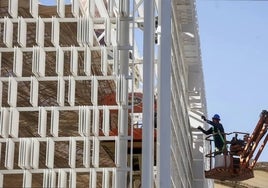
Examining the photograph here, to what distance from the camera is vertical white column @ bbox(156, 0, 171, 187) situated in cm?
1295

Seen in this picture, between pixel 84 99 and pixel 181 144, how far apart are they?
3.48 m

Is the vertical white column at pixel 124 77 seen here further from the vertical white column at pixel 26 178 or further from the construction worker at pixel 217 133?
the construction worker at pixel 217 133

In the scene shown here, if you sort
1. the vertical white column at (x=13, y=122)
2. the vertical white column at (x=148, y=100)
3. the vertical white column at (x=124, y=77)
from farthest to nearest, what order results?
the vertical white column at (x=13, y=122), the vertical white column at (x=124, y=77), the vertical white column at (x=148, y=100)

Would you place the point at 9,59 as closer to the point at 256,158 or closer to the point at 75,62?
the point at 75,62

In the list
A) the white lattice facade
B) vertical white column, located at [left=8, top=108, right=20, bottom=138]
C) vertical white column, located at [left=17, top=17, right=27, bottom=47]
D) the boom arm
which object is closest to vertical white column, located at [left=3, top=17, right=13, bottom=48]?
the white lattice facade

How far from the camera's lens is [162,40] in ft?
45.4

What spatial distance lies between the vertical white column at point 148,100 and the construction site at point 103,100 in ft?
0.06

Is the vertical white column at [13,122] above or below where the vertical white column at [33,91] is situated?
below

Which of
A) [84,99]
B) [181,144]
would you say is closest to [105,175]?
[84,99]

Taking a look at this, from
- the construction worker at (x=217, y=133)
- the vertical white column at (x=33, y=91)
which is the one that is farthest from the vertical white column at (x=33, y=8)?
the construction worker at (x=217, y=133)

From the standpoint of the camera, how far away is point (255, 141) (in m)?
22.6

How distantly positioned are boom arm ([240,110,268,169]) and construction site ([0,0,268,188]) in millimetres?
35

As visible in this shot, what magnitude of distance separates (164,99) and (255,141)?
32.4 feet

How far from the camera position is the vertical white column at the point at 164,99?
12945mm
